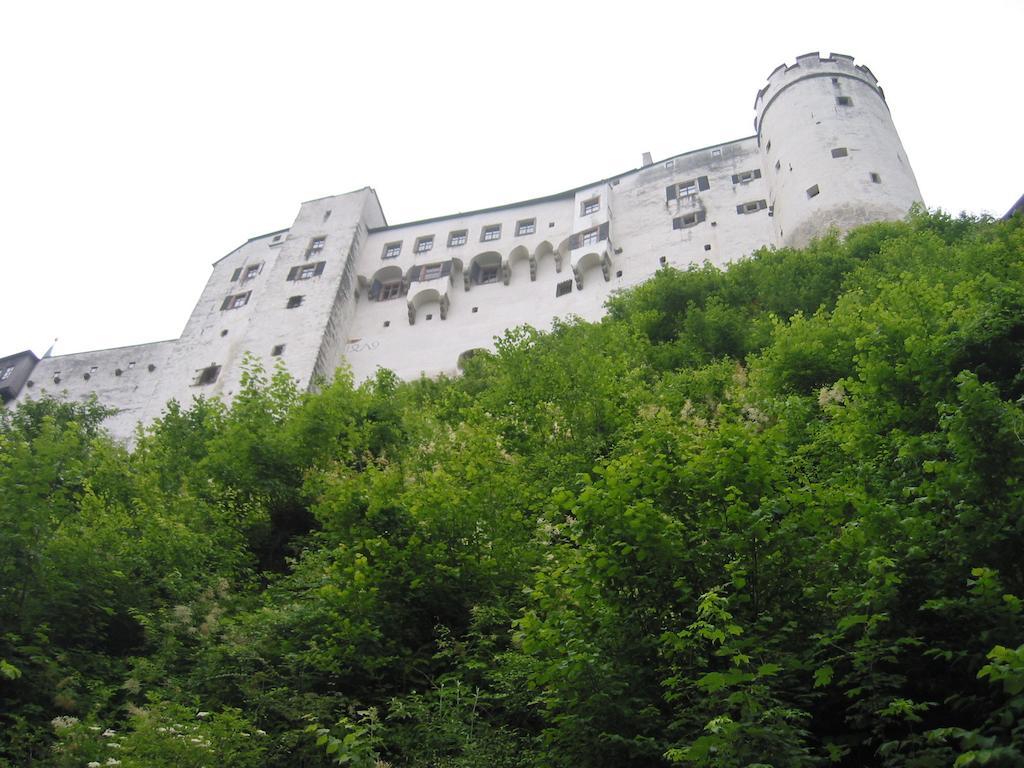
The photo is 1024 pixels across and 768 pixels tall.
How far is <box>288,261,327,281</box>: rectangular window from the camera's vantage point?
160 ft

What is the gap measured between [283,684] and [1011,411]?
857cm

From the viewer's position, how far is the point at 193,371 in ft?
Answer: 152

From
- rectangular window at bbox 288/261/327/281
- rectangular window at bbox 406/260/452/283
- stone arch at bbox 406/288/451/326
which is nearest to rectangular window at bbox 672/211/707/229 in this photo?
Result: rectangular window at bbox 406/260/452/283

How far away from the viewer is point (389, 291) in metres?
48.7

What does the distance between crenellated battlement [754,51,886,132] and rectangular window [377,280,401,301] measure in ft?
72.4

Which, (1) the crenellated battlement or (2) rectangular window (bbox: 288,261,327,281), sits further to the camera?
(2) rectangular window (bbox: 288,261,327,281)

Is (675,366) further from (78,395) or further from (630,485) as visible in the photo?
(78,395)

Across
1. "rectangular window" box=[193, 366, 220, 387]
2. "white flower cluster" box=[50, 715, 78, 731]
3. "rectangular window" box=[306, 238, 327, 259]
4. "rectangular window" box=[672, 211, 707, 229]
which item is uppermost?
"rectangular window" box=[306, 238, 327, 259]

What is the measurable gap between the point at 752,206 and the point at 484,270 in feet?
49.4

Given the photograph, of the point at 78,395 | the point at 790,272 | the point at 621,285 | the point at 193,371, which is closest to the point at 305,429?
the point at 790,272

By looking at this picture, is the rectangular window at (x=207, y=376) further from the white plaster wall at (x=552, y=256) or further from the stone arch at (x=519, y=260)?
the stone arch at (x=519, y=260)

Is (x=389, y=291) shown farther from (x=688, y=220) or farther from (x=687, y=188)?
(x=687, y=188)

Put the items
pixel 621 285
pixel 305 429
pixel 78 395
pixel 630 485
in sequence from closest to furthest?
pixel 630 485
pixel 305 429
pixel 621 285
pixel 78 395

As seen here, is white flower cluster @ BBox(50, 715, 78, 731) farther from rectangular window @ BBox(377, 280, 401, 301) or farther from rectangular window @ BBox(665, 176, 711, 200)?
rectangular window @ BBox(665, 176, 711, 200)
